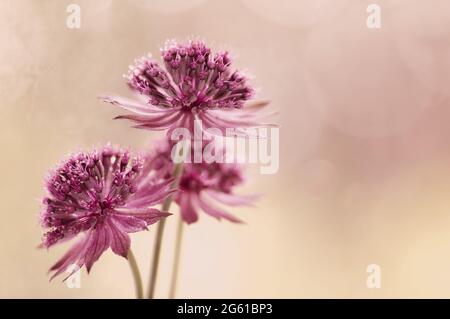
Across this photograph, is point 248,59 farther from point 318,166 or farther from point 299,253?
point 299,253

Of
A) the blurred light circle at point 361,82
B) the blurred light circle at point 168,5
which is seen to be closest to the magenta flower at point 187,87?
the blurred light circle at point 168,5

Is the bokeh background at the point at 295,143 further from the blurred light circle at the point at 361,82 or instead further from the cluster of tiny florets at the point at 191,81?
the cluster of tiny florets at the point at 191,81

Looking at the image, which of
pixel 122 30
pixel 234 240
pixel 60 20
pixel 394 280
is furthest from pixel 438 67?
pixel 60 20

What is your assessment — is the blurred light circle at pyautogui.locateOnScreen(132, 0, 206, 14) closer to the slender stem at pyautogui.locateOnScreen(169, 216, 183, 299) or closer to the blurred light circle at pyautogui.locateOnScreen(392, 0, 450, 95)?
the blurred light circle at pyautogui.locateOnScreen(392, 0, 450, 95)

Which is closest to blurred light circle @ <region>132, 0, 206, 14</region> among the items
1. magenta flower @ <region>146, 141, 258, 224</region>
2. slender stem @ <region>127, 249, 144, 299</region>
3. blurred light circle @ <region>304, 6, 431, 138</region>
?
blurred light circle @ <region>304, 6, 431, 138</region>

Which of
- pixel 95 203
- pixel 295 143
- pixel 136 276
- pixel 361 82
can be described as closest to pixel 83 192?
pixel 95 203

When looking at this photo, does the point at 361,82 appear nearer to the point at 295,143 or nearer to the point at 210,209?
the point at 295,143

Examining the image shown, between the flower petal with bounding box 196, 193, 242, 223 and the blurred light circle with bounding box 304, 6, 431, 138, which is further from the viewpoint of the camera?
the blurred light circle with bounding box 304, 6, 431, 138
